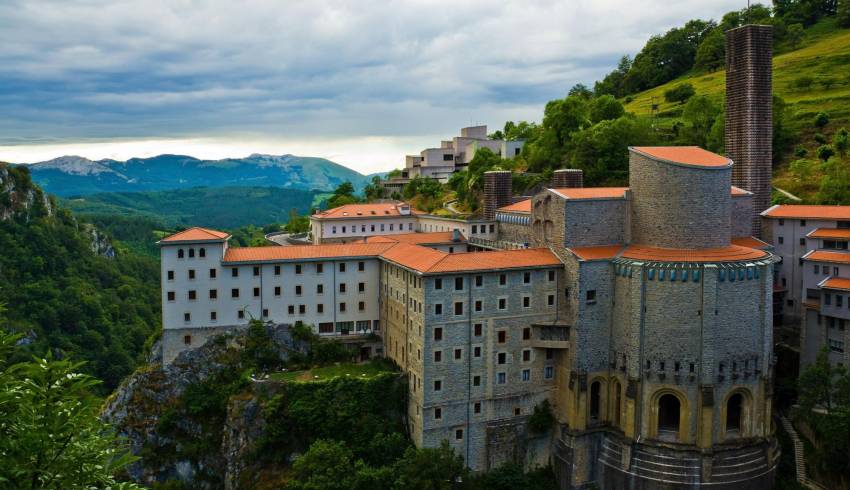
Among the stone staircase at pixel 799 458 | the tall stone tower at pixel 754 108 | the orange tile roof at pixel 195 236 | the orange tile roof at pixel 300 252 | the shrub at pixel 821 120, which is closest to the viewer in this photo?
the stone staircase at pixel 799 458

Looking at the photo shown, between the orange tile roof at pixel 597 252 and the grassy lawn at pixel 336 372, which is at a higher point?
the orange tile roof at pixel 597 252

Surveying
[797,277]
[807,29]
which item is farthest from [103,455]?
[807,29]

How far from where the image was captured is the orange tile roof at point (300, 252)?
60.8 metres

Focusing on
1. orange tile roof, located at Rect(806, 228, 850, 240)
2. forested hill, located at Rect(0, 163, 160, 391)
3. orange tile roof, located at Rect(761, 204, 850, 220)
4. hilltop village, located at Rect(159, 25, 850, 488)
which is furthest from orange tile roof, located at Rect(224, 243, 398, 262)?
forested hill, located at Rect(0, 163, 160, 391)

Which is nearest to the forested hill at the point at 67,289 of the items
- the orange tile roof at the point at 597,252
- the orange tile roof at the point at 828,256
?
the orange tile roof at the point at 597,252

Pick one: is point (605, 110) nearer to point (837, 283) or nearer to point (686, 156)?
point (686, 156)

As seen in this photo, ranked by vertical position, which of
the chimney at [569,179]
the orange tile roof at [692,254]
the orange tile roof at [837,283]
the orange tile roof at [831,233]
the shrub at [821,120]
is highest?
the shrub at [821,120]

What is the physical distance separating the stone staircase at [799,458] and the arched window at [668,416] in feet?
34.5

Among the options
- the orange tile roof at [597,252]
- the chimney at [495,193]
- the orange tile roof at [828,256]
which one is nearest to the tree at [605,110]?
the chimney at [495,193]

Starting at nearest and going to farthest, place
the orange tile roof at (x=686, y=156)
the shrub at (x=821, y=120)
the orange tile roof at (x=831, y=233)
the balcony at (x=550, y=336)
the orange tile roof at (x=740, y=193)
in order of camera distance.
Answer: the orange tile roof at (x=686, y=156) < the balcony at (x=550, y=336) < the orange tile roof at (x=831, y=233) < the orange tile roof at (x=740, y=193) < the shrub at (x=821, y=120)

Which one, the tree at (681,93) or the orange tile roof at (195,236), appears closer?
the orange tile roof at (195,236)

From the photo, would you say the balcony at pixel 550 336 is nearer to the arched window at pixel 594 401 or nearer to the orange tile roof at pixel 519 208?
the arched window at pixel 594 401

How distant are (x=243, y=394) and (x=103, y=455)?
3810 cm

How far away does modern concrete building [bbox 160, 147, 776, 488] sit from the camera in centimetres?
5172
